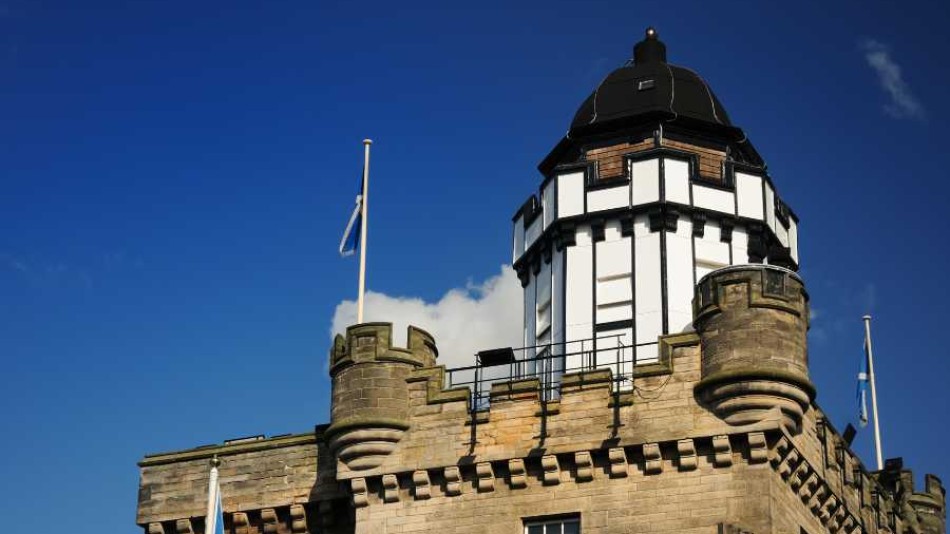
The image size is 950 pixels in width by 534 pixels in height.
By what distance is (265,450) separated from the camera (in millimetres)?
40500

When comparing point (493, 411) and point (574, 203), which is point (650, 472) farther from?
point (574, 203)

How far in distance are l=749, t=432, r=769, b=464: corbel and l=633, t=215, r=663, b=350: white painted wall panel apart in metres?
6.15

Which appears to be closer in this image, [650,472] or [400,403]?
[650,472]

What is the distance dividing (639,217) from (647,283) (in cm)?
183

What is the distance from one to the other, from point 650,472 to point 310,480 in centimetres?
813

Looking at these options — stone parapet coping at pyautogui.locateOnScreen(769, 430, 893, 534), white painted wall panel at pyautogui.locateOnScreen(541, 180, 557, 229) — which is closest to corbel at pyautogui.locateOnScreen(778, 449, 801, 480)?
stone parapet coping at pyautogui.locateOnScreen(769, 430, 893, 534)

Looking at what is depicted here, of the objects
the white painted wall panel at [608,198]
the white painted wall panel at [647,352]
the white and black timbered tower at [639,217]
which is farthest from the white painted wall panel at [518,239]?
the white painted wall panel at [647,352]

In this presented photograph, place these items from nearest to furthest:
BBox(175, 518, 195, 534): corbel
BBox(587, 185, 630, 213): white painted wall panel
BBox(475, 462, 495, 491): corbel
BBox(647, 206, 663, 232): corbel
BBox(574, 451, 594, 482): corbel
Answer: BBox(574, 451, 594, 482): corbel → BBox(475, 462, 495, 491): corbel → BBox(175, 518, 195, 534): corbel → BBox(647, 206, 663, 232): corbel → BBox(587, 185, 630, 213): white painted wall panel

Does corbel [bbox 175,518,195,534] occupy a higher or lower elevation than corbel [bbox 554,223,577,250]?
lower

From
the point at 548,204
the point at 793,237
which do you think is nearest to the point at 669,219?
the point at 548,204

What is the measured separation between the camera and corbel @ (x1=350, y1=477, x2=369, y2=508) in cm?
3806

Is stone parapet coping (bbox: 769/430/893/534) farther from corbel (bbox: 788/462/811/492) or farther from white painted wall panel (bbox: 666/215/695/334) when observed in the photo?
white painted wall panel (bbox: 666/215/695/334)

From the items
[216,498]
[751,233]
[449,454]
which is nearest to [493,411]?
[449,454]

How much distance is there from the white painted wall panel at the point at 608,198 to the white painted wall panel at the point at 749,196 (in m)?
2.86
